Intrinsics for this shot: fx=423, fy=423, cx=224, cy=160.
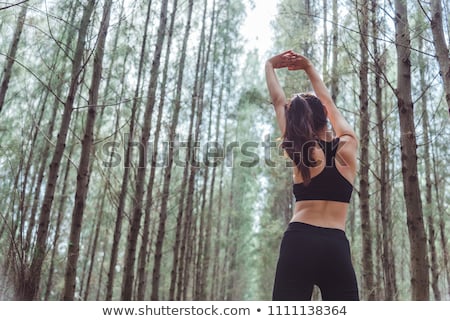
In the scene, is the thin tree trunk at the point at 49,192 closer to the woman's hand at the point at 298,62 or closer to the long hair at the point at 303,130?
the woman's hand at the point at 298,62

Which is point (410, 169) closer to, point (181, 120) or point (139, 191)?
point (139, 191)

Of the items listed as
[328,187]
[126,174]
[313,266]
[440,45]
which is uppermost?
[440,45]

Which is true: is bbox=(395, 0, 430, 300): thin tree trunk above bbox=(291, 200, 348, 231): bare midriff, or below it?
above

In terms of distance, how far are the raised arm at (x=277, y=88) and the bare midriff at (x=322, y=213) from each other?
266mm

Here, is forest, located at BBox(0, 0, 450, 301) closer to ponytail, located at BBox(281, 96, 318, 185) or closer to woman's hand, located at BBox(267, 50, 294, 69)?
ponytail, located at BBox(281, 96, 318, 185)

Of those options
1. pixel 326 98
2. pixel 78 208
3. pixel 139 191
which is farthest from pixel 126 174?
pixel 326 98

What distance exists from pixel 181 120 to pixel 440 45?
17.9 ft

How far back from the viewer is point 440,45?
7.13 ft

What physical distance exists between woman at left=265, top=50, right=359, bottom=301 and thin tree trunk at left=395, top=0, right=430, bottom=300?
4.27 ft

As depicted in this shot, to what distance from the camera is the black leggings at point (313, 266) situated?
1.14 metres

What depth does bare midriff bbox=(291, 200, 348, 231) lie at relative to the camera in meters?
1.19

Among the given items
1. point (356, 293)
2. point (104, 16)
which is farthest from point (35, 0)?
point (356, 293)

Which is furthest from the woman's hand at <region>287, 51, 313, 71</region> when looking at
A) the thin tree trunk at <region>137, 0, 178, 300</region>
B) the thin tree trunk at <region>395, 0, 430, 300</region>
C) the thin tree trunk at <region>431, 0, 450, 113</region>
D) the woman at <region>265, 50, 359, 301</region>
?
the thin tree trunk at <region>137, 0, 178, 300</region>
